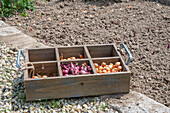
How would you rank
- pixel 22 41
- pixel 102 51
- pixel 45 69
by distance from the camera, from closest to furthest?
pixel 45 69 → pixel 102 51 → pixel 22 41

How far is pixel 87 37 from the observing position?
14.8 ft

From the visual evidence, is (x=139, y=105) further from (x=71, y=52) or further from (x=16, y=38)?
(x=16, y=38)

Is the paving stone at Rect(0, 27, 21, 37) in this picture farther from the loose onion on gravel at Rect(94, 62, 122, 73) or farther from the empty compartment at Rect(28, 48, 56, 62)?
the loose onion on gravel at Rect(94, 62, 122, 73)

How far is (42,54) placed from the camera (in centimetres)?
355

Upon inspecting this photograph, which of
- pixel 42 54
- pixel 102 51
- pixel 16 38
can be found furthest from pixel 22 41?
pixel 102 51

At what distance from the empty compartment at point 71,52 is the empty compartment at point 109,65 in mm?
236

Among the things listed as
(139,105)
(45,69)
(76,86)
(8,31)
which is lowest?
(139,105)

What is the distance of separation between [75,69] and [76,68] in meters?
0.02

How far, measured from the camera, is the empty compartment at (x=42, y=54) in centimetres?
351

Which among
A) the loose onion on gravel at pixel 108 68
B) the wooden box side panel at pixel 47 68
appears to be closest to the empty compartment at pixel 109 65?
the loose onion on gravel at pixel 108 68

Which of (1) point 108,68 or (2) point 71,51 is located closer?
(1) point 108,68

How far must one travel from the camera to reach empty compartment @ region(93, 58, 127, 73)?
10.7 ft

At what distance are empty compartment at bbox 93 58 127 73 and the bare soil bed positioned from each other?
0.34 metres

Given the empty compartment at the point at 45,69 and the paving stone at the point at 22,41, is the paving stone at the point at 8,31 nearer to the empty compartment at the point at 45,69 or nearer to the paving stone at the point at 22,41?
the paving stone at the point at 22,41
